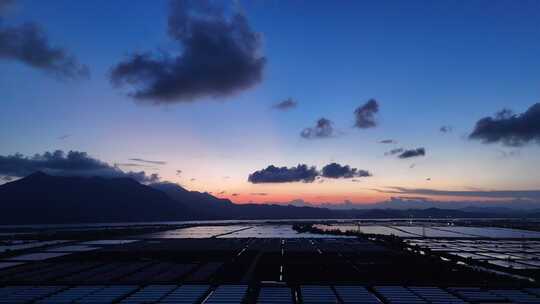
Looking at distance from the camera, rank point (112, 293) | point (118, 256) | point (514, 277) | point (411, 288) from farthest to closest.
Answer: point (118, 256) → point (514, 277) → point (411, 288) → point (112, 293)

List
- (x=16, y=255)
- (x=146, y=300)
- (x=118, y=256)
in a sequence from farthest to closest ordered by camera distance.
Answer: (x=16, y=255) < (x=118, y=256) < (x=146, y=300)

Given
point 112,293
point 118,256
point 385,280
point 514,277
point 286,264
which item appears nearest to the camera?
point 112,293

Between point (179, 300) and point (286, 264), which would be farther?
point (286, 264)

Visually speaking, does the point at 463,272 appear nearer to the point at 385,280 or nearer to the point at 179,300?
the point at 385,280

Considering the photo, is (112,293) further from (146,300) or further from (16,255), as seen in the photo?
(16,255)

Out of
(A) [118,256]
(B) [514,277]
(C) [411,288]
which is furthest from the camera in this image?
(A) [118,256]

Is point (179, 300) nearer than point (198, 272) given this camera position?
Yes

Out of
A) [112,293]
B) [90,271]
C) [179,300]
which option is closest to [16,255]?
[90,271]

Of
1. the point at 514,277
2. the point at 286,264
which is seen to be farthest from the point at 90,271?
the point at 514,277
